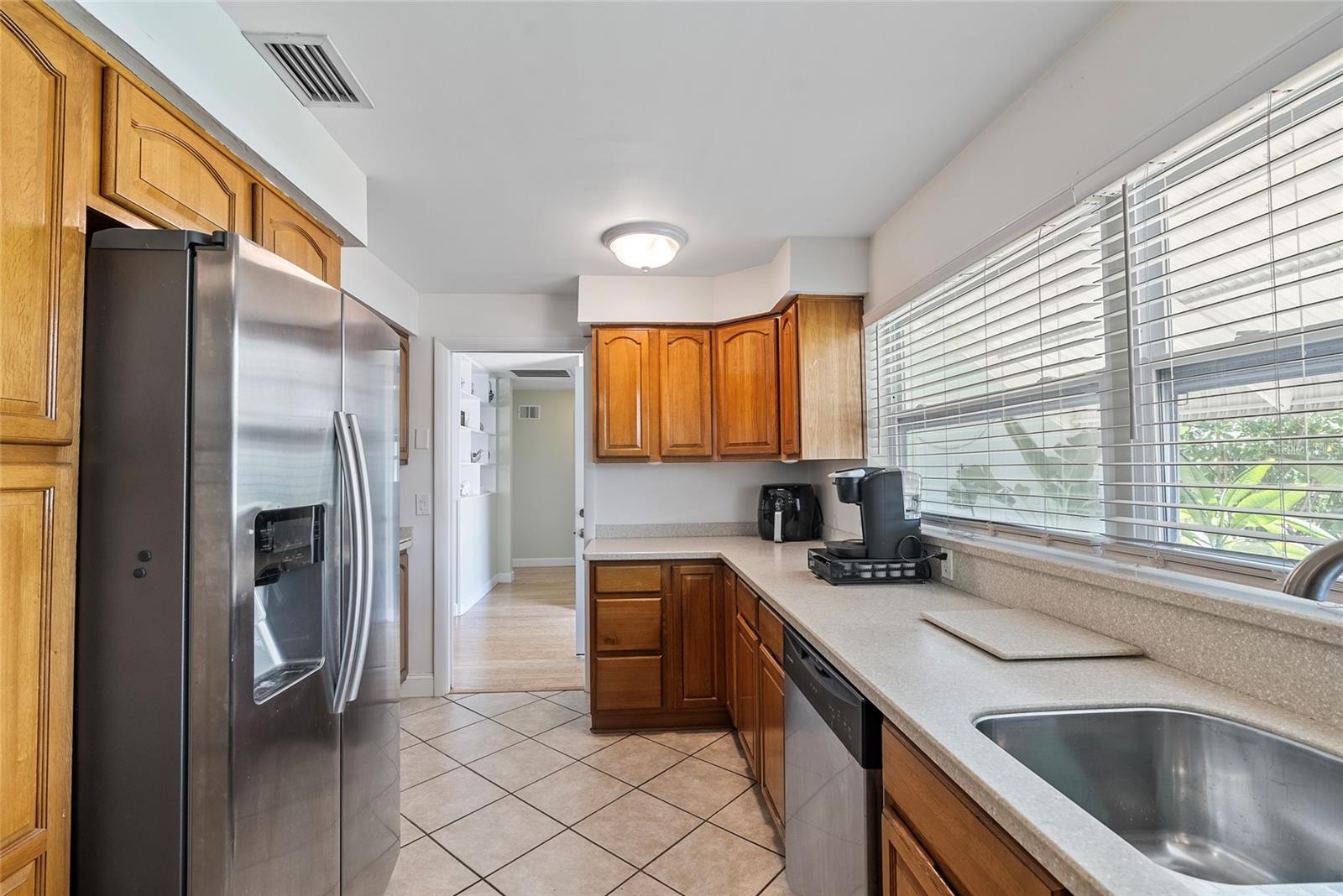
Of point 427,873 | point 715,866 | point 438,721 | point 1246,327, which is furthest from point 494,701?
point 1246,327

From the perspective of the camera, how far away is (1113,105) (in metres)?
1.50

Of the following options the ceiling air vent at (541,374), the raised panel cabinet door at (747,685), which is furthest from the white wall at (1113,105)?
the ceiling air vent at (541,374)

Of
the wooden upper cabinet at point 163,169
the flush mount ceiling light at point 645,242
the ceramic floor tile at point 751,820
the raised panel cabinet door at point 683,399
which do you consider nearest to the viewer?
the wooden upper cabinet at point 163,169

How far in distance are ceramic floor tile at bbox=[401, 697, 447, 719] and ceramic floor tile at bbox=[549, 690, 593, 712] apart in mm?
638

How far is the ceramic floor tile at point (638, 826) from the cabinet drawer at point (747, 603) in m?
0.75

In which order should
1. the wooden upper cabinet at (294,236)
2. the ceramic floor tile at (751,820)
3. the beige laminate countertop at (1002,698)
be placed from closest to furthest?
the beige laminate countertop at (1002,698), the wooden upper cabinet at (294,236), the ceramic floor tile at (751,820)

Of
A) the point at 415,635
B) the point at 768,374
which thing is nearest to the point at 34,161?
the point at 768,374

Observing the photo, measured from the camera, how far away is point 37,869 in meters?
1.05

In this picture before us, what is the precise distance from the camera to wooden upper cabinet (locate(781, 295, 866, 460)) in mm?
3113

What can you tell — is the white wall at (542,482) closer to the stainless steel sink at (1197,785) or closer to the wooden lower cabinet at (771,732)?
the wooden lower cabinet at (771,732)

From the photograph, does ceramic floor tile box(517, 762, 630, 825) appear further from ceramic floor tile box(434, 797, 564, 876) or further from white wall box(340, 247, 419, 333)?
white wall box(340, 247, 419, 333)

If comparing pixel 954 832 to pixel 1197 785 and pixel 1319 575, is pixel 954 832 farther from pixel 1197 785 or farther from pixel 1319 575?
pixel 1319 575

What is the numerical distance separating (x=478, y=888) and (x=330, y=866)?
60cm

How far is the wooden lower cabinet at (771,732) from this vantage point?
2.11 meters
